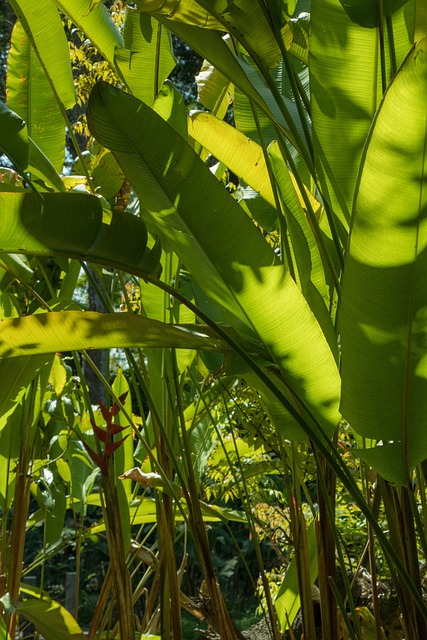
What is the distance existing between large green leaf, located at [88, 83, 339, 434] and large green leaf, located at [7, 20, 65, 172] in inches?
30.6

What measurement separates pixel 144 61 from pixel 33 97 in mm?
366

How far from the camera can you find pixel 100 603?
149 cm

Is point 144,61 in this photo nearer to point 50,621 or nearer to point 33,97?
point 33,97

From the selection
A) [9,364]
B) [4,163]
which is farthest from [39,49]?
[4,163]

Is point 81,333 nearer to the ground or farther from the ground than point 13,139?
nearer to the ground

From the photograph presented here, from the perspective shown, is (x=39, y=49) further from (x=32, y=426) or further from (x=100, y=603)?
(x=100, y=603)

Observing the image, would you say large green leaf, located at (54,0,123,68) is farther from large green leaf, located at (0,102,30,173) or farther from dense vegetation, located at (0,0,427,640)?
large green leaf, located at (0,102,30,173)

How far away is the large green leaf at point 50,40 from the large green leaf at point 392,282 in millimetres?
739

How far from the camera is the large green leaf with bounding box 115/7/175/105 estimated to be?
1159 millimetres

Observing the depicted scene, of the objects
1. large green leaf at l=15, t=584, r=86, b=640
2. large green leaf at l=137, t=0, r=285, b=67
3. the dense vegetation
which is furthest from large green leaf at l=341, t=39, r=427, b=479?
large green leaf at l=15, t=584, r=86, b=640

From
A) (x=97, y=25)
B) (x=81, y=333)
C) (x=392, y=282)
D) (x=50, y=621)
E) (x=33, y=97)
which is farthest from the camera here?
(x=33, y=97)

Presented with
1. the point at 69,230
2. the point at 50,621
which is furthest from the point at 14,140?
the point at 50,621

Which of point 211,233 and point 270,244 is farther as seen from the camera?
point 270,244

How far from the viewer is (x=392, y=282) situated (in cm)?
63
